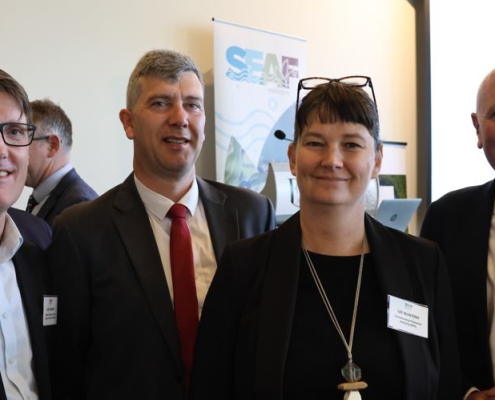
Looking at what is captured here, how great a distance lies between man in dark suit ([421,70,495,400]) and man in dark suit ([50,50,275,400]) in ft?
2.30

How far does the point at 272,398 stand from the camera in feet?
4.99

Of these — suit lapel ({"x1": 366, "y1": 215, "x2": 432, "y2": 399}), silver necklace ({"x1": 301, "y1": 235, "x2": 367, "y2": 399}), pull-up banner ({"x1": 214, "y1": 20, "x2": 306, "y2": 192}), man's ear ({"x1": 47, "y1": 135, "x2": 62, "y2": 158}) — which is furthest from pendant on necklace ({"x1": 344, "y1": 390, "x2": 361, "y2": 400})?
pull-up banner ({"x1": 214, "y1": 20, "x2": 306, "y2": 192})

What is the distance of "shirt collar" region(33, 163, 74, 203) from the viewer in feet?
11.1

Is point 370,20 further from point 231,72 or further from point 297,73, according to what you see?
point 231,72

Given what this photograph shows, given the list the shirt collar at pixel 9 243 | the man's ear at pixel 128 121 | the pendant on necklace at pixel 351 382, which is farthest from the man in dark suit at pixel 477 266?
the shirt collar at pixel 9 243

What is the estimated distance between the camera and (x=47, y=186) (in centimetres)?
343

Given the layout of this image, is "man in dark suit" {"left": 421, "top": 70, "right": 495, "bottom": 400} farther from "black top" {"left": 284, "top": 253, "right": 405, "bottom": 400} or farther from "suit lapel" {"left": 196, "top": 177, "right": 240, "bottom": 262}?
"suit lapel" {"left": 196, "top": 177, "right": 240, "bottom": 262}

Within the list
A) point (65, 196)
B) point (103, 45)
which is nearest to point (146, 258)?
point (65, 196)

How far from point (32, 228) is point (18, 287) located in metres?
0.37

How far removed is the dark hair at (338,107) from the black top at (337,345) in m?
0.43

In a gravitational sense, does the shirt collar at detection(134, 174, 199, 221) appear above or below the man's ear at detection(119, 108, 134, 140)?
below

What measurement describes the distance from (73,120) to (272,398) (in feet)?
9.19

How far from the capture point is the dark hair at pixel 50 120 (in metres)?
3.34

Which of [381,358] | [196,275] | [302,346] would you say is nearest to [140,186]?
[196,275]
